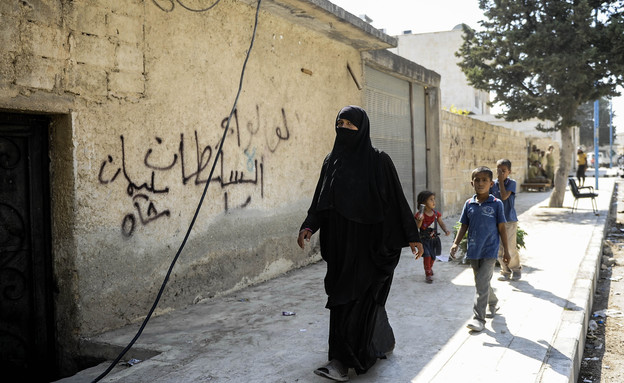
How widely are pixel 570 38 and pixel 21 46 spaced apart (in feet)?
36.0

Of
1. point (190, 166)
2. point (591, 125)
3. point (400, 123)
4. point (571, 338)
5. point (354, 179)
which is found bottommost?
point (571, 338)

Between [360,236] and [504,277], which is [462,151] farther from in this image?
[360,236]

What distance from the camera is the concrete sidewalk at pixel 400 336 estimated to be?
3469 millimetres

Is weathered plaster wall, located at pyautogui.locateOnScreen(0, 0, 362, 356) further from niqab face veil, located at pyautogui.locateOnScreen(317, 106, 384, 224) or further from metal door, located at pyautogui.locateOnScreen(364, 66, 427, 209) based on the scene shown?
metal door, located at pyautogui.locateOnScreen(364, 66, 427, 209)

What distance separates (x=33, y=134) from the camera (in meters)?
4.18

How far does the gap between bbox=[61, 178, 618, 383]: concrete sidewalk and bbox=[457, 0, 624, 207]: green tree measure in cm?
646

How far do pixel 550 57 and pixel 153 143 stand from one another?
30.6 feet

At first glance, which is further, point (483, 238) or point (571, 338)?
point (483, 238)

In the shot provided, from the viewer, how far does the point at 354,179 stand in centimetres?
351

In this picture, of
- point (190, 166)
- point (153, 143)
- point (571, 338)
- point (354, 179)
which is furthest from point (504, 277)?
point (153, 143)

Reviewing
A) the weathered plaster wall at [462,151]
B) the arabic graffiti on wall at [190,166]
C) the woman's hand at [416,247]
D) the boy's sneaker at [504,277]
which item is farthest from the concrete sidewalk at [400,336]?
the weathered plaster wall at [462,151]

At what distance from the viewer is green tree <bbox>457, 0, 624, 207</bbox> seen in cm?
1139

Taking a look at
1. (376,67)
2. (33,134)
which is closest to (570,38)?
(376,67)

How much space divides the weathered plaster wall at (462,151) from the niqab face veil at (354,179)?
332 inches
